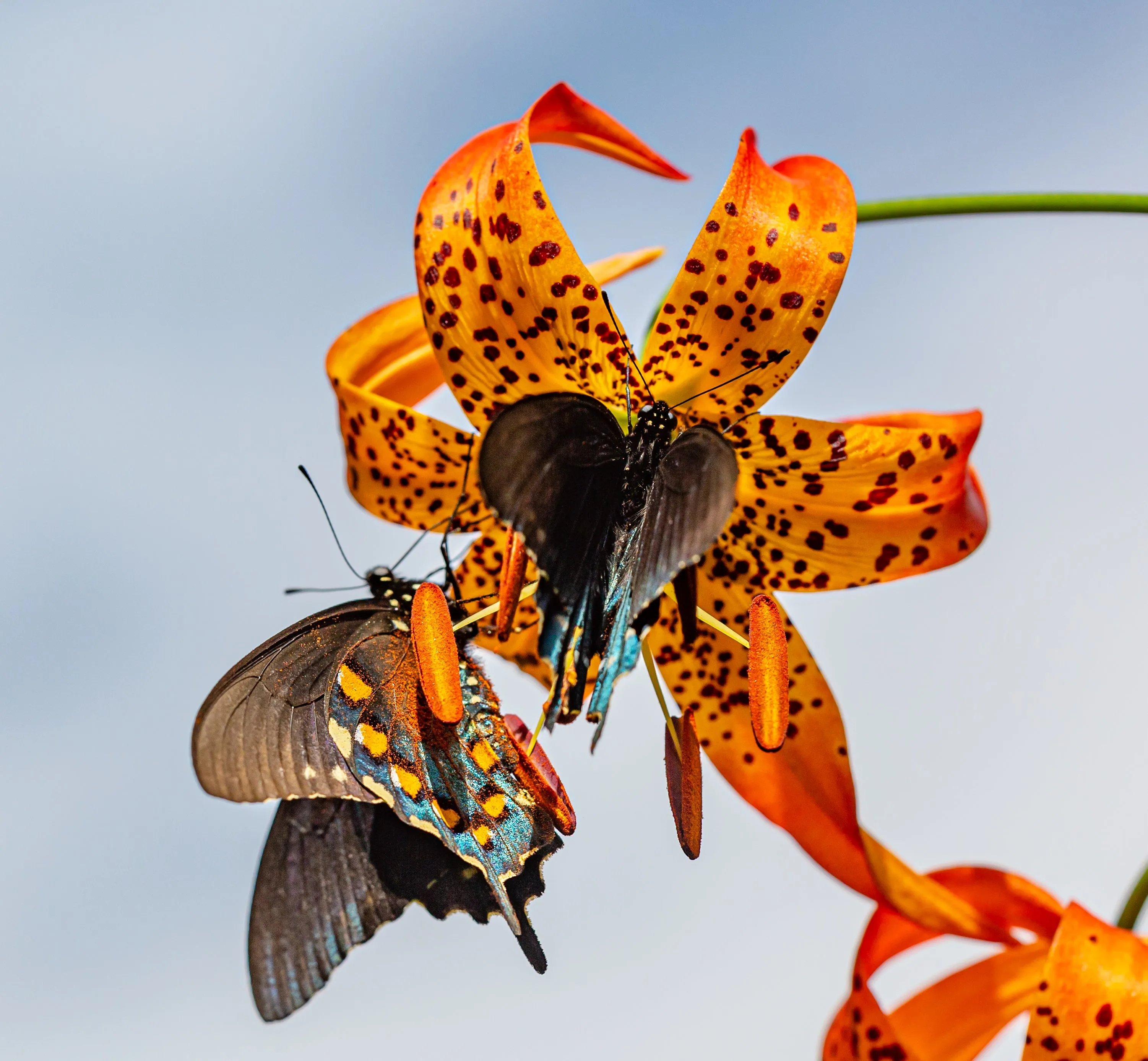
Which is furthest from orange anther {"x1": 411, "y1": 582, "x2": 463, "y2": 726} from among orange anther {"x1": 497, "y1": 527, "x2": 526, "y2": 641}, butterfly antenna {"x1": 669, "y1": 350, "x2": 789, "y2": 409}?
butterfly antenna {"x1": 669, "y1": 350, "x2": 789, "y2": 409}

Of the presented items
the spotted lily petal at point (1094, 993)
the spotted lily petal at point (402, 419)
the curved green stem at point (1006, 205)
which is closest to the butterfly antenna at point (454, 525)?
the spotted lily petal at point (402, 419)

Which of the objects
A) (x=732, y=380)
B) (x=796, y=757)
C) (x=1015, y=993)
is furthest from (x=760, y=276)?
(x=1015, y=993)

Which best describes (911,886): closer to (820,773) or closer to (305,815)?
(820,773)

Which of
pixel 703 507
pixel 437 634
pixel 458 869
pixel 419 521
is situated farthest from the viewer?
pixel 419 521

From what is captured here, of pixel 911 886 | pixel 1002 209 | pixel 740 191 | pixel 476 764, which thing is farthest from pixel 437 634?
pixel 1002 209

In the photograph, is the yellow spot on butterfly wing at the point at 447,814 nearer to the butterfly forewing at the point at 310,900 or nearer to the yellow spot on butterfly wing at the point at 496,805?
the yellow spot on butterfly wing at the point at 496,805

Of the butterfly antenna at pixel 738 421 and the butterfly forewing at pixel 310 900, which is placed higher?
the butterfly antenna at pixel 738 421

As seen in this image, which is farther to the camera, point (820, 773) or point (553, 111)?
point (820, 773)
